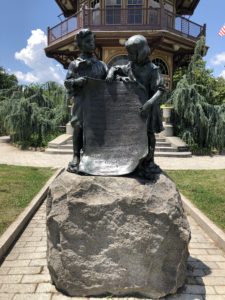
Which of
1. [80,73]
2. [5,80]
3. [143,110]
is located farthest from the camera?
[5,80]

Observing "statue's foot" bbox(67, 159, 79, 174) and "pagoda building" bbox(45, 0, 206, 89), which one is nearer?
"statue's foot" bbox(67, 159, 79, 174)

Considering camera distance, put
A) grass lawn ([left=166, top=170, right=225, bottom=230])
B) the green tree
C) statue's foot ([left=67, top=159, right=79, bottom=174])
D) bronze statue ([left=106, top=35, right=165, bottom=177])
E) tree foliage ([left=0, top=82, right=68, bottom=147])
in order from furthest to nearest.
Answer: the green tree
tree foliage ([left=0, top=82, right=68, bottom=147])
grass lawn ([left=166, top=170, right=225, bottom=230])
statue's foot ([left=67, top=159, right=79, bottom=174])
bronze statue ([left=106, top=35, right=165, bottom=177])

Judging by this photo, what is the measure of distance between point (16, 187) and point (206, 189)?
4204 millimetres

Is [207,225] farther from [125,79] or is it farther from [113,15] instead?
[113,15]

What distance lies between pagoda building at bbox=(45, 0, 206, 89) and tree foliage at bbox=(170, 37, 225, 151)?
12.9 ft

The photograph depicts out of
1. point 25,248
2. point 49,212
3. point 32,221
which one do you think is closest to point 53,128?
point 32,221

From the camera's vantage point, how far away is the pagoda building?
18188 mm

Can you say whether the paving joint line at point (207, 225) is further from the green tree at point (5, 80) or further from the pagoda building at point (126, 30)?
the green tree at point (5, 80)

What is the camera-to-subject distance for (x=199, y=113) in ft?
48.4

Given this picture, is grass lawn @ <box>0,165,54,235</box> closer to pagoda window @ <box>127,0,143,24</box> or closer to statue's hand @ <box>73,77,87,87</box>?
statue's hand @ <box>73,77,87,87</box>

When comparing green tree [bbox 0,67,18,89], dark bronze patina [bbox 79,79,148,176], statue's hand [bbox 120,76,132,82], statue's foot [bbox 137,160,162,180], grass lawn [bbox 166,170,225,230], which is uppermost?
green tree [bbox 0,67,18,89]

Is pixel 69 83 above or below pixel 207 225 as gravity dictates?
above

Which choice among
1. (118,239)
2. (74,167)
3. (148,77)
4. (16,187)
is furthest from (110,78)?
(16,187)

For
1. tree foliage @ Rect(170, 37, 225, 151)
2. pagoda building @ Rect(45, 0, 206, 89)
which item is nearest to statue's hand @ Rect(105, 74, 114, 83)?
tree foliage @ Rect(170, 37, 225, 151)
